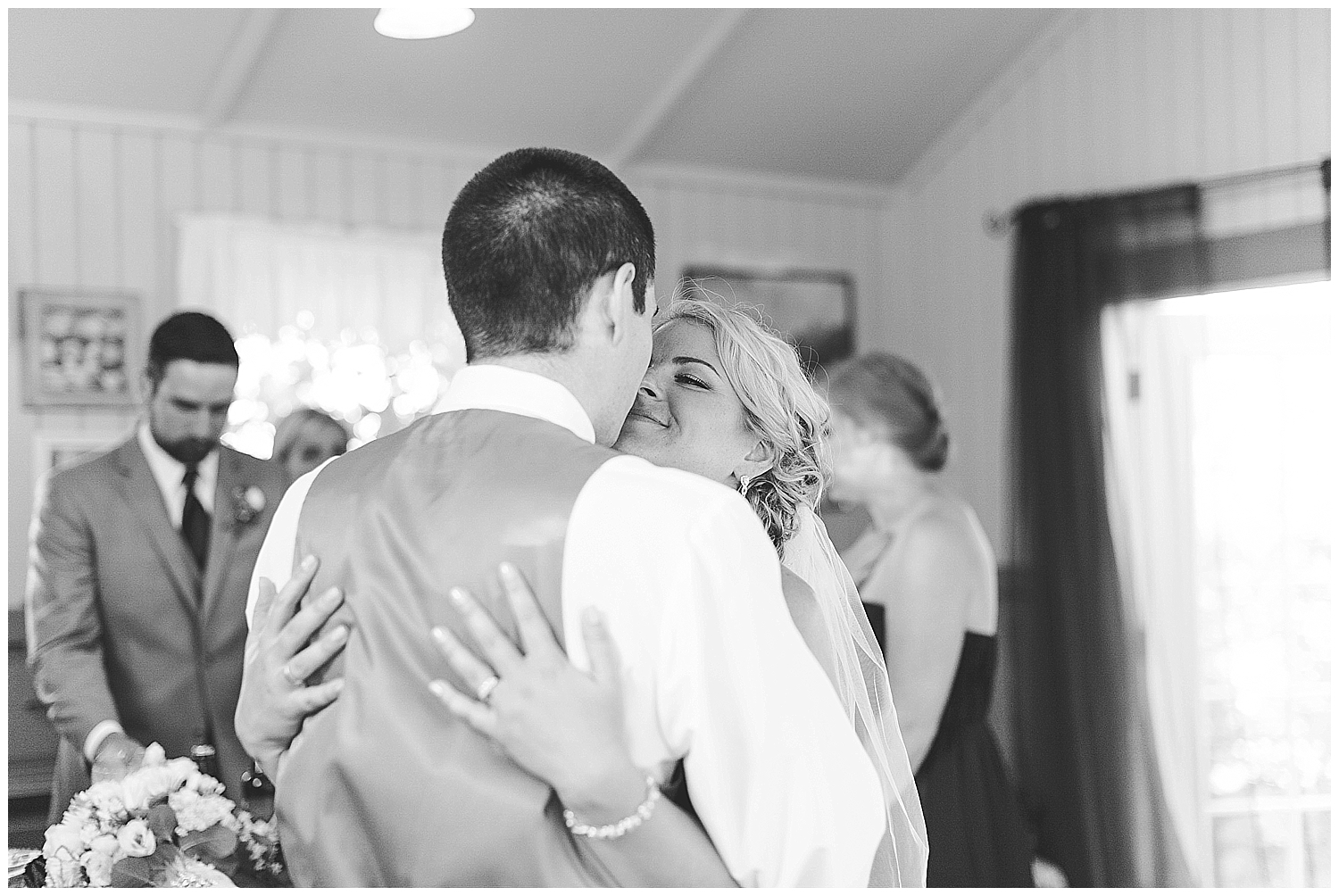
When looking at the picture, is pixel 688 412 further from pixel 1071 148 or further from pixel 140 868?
pixel 1071 148

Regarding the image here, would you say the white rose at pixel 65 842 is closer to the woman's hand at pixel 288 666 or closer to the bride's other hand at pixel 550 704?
the woman's hand at pixel 288 666

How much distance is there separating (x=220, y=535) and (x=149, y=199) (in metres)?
2.18

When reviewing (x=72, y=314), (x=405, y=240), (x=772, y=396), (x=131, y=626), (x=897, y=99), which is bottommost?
(x=131, y=626)

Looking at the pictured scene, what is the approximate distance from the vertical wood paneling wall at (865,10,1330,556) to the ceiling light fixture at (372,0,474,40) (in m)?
2.02

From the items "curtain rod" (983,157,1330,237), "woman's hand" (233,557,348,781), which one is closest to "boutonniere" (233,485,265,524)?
"woman's hand" (233,557,348,781)

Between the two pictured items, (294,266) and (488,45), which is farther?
(294,266)

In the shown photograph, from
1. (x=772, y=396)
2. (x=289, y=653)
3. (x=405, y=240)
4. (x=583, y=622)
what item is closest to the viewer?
(x=583, y=622)

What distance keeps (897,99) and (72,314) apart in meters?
3.25

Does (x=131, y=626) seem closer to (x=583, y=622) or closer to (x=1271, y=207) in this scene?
(x=583, y=622)

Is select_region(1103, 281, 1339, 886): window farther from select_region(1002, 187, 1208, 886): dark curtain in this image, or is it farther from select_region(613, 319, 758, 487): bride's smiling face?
select_region(613, 319, 758, 487): bride's smiling face

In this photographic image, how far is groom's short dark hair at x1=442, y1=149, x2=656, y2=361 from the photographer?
125 centimetres

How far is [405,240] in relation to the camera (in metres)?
5.18

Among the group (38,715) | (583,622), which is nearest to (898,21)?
(38,715)

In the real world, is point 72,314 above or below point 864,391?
above
